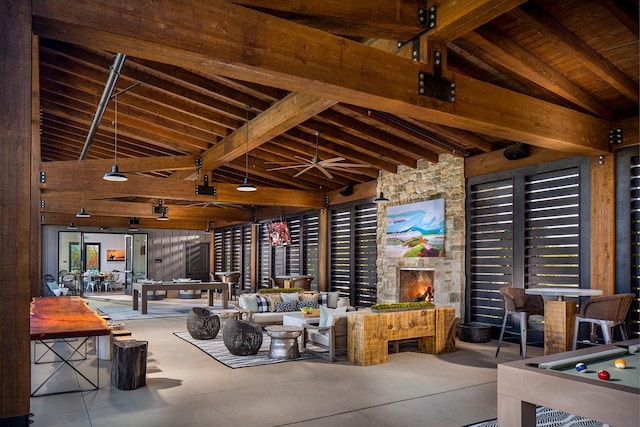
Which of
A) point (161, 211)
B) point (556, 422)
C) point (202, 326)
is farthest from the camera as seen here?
point (161, 211)

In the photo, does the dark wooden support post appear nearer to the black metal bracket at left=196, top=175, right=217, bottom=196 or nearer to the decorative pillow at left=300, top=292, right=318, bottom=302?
the decorative pillow at left=300, top=292, right=318, bottom=302

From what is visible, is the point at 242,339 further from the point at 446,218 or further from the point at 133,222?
the point at 133,222

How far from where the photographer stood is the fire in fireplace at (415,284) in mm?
10750

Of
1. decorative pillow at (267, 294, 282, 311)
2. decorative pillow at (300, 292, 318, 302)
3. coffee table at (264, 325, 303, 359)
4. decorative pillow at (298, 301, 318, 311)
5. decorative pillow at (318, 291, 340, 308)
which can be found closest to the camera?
coffee table at (264, 325, 303, 359)

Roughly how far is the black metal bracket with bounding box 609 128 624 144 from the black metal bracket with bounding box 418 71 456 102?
3.42 meters

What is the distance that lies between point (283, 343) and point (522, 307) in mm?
3468

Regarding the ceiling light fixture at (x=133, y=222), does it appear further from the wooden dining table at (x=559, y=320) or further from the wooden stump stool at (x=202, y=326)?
the wooden dining table at (x=559, y=320)

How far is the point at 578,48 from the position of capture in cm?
565

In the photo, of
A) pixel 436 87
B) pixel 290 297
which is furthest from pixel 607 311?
pixel 290 297

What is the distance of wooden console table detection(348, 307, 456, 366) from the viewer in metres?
6.75

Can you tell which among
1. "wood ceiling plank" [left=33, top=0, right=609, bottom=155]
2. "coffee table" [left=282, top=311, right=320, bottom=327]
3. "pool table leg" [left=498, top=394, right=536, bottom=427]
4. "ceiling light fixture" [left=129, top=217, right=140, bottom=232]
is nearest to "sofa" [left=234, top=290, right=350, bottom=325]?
"coffee table" [left=282, top=311, right=320, bottom=327]

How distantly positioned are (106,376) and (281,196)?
A: 289 inches

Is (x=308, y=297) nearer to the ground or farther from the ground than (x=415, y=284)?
nearer to the ground

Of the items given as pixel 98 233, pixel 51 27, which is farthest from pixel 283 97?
pixel 98 233
